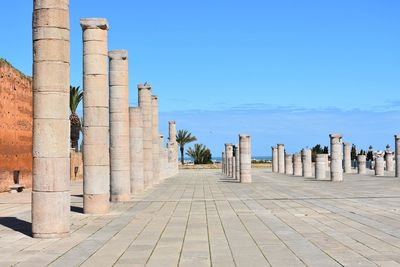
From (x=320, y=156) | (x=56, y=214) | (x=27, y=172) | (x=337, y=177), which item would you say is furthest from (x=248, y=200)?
(x=320, y=156)

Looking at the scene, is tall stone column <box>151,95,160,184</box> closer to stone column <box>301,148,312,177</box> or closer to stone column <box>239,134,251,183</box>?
stone column <box>239,134,251,183</box>

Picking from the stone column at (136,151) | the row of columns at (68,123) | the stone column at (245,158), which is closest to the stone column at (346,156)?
the stone column at (245,158)

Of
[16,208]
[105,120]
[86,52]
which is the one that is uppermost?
[86,52]

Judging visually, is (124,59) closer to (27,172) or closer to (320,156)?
(27,172)

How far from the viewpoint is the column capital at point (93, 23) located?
1630 centimetres

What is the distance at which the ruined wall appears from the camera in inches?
976

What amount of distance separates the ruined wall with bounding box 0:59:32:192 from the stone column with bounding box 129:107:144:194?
5030mm

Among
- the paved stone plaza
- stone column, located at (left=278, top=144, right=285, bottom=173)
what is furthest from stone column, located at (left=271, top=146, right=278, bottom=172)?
the paved stone plaza

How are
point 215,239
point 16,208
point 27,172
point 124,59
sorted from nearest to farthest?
1. point 215,239
2. point 16,208
3. point 124,59
4. point 27,172

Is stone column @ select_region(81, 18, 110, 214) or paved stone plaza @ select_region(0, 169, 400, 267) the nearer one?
paved stone plaza @ select_region(0, 169, 400, 267)

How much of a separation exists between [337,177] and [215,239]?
24.1 m

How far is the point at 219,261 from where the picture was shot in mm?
8008

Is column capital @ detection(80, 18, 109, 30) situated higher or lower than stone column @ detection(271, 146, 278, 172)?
higher

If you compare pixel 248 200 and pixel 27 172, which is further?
pixel 27 172
